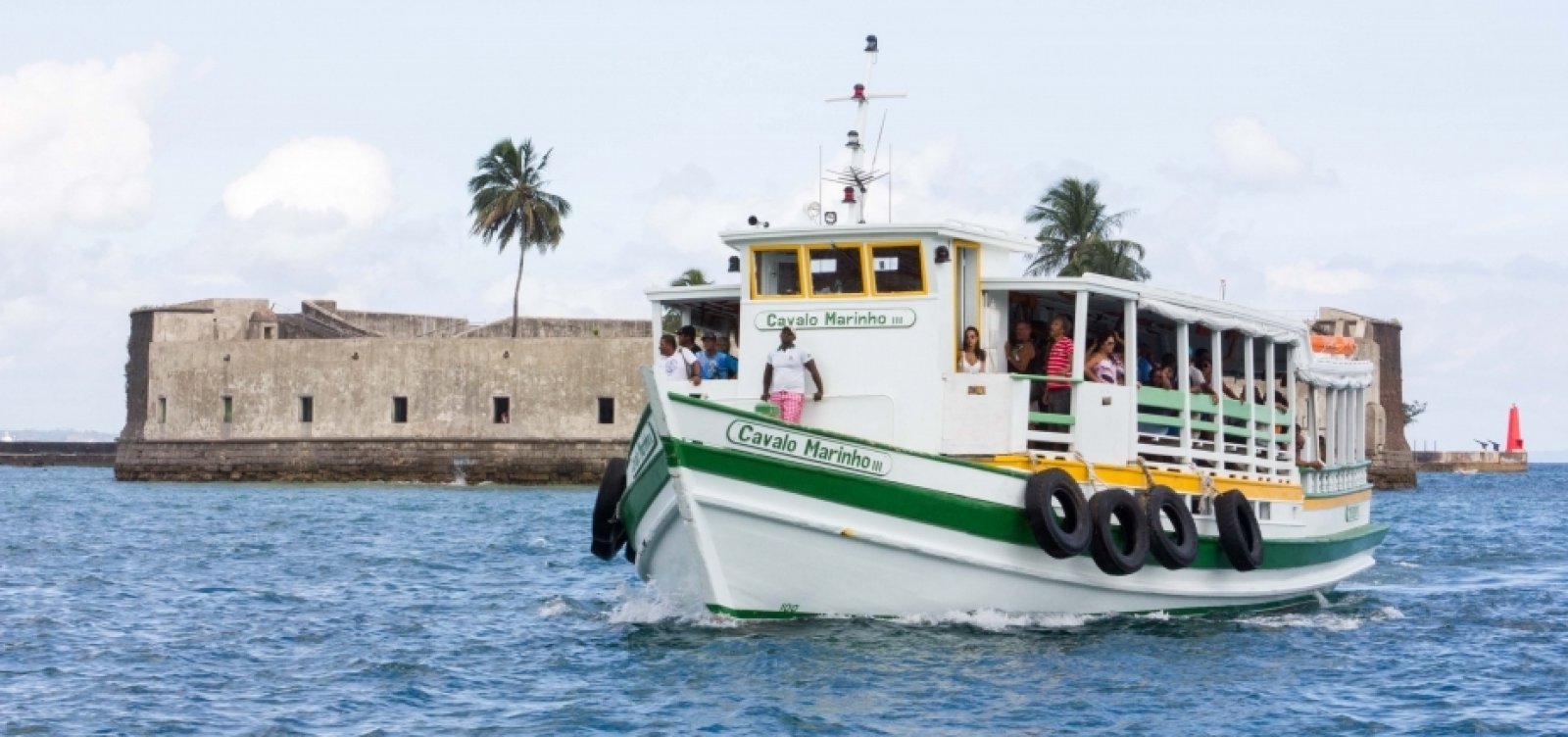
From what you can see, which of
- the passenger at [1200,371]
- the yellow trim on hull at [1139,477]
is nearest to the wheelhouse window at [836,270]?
the yellow trim on hull at [1139,477]

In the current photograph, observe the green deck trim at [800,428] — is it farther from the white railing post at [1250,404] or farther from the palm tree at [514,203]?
the palm tree at [514,203]

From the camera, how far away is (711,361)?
1789 cm

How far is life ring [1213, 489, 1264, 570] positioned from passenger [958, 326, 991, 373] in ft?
8.39

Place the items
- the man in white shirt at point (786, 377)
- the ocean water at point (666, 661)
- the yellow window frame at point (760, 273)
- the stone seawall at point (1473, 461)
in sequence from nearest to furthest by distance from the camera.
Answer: the ocean water at point (666, 661), the man in white shirt at point (786, 377), the yellow window frame at point (760, 273), the stone seawall at point (1473, 461)

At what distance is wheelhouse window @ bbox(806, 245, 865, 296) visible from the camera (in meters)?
16.5

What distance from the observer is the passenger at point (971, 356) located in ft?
53.9

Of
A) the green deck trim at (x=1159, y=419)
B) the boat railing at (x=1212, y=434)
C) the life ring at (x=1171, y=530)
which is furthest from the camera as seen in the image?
the boat railing at (x=1212, y=434)

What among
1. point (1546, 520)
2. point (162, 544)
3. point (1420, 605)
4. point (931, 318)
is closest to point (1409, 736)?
point (931, 318)

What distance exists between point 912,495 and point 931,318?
2.16m

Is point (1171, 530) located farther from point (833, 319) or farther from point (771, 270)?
point (771, 270)

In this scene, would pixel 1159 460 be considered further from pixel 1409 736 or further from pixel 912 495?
pixel 1409 736

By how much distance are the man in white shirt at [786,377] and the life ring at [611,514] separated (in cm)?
223

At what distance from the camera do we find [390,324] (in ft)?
178

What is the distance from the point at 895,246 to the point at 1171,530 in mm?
3402
